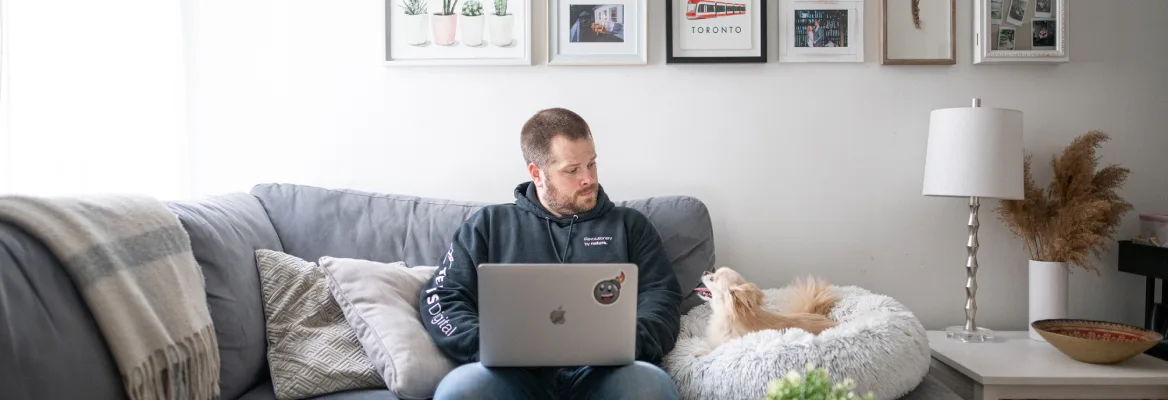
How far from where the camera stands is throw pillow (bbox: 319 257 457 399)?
5.52ft

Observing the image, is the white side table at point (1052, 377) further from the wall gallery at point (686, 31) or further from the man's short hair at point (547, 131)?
the man's short hair at point (547, 131)

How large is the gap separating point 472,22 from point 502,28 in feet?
0.33

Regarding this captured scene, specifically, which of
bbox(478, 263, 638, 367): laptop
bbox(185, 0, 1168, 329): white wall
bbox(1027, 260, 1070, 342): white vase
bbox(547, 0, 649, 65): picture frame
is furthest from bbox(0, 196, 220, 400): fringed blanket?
bbox(1027, 260, 1070, 342): white vase

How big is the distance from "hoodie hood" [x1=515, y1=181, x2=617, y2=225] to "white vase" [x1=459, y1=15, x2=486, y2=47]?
69 centimetres

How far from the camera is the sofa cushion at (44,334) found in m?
1.22

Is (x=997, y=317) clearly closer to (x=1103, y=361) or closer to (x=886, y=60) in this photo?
(x=1103, y=361)

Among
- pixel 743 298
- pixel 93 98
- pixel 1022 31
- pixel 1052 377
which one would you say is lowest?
pixel 1052 377

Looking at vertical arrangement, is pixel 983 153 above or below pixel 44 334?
above

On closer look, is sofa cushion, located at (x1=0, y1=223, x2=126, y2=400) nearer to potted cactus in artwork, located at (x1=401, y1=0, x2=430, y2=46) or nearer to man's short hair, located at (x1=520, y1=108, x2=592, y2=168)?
man's short hair, located at (x1=520, y1=108, x2=592, y2=168)

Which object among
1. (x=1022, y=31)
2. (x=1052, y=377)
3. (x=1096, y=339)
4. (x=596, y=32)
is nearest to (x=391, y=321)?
(x=596, y=32)

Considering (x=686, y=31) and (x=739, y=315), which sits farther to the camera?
(x=686, y=31)

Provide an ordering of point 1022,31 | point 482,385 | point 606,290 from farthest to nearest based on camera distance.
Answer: point 1022,31 → point 482,385 → point 606,290

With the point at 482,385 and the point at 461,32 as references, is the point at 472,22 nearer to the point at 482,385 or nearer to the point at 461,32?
the point at 461,32

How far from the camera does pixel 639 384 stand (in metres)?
1.52
